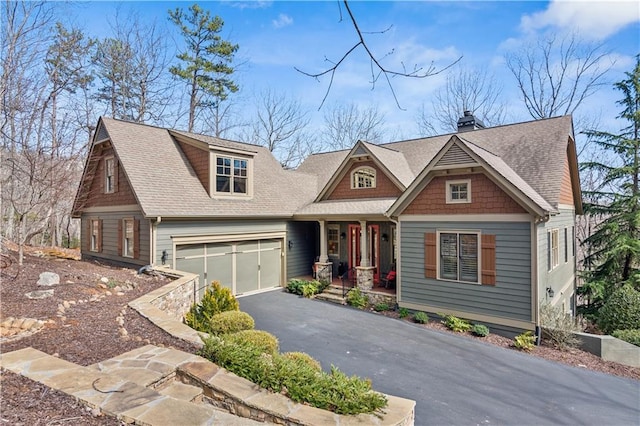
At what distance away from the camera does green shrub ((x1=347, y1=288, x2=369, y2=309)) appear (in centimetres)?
1169

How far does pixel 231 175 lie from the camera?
43.0ft

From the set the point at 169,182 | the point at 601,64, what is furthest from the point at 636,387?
the point at 601,64

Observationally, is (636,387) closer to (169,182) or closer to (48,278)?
(48,278)

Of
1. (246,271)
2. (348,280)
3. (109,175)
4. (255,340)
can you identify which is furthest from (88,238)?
(255,340)

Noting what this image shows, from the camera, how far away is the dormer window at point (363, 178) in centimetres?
1445

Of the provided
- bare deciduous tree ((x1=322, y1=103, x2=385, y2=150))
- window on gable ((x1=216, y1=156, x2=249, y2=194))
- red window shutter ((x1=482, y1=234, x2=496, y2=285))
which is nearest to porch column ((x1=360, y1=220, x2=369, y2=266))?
red window shutter ((x1=482, y1=234, x2=496, y2=285))

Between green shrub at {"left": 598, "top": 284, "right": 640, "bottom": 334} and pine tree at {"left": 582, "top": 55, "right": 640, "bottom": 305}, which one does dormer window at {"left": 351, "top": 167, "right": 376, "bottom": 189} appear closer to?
green shrub at {"left": 598, "top": 284, "right": 640, "bottom": 334}

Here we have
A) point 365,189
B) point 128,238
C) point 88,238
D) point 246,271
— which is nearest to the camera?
point 128,238

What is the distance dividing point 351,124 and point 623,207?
19.9 metres

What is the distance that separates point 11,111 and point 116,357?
9448 mm

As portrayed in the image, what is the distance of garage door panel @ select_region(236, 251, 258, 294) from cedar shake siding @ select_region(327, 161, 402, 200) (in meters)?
4.45

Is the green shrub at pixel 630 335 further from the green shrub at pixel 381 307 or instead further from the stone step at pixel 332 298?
the stone step at pixel 332 298

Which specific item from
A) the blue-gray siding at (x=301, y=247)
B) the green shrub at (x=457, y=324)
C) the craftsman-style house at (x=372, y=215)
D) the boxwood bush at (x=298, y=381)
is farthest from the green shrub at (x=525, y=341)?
the blue-gray siding at (x=301, y=247)

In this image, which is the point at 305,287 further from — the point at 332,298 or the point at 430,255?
the point at 430,255
